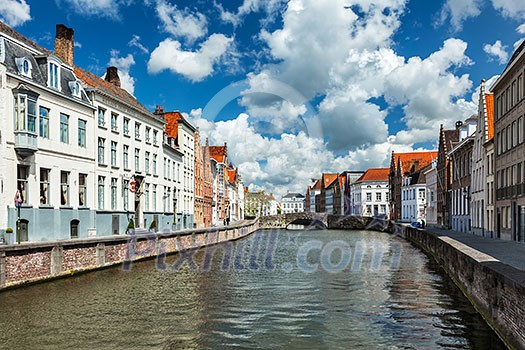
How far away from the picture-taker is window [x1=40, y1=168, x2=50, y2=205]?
94.6ft

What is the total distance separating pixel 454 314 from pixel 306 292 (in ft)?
18.7

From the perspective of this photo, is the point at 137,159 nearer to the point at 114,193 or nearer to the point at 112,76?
the point at 114,193

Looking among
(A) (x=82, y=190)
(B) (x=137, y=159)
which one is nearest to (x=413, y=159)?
(B) (x=137, y=159)

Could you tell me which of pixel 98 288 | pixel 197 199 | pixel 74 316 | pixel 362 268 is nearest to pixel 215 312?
pixel 74 316

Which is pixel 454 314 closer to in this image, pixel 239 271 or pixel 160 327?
pixel 160 327

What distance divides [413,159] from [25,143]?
8917 centimetres

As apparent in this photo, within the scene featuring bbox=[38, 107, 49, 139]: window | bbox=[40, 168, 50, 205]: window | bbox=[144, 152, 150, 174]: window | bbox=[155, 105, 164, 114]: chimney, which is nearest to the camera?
bbox=[38, 107, 49, 139]: window

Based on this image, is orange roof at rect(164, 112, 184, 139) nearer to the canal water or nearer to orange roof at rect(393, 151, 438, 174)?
the canal water

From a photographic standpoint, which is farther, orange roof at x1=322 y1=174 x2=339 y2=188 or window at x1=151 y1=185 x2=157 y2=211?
orange roof at x1=322 y1=174 x2=339 y2=188

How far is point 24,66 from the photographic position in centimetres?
2750

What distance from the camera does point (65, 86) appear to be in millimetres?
32031

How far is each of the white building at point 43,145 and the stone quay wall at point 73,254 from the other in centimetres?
397

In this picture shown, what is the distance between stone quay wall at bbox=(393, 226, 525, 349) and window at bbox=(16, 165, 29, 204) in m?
20.5

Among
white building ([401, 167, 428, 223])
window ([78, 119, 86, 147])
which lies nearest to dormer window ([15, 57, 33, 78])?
window ([78, 119, 86, 147])
